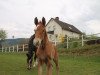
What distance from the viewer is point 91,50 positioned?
35.2 metres

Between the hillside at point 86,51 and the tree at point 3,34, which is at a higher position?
the tree at point 3,34

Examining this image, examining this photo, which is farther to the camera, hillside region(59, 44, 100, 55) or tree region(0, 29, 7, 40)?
tree region(0, 29, 7, 40)

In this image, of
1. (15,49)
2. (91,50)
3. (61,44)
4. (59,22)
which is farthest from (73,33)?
(91,50)

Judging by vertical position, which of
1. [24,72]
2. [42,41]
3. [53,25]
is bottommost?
[24,72]

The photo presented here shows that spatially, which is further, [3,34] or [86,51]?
[3,34]

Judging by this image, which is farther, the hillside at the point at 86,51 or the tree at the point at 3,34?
the tree at the point at 3,34

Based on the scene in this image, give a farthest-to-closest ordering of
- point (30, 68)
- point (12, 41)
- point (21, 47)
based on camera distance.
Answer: point (12, 41), point (21, 47), point (30, 68)

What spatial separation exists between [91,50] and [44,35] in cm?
2392

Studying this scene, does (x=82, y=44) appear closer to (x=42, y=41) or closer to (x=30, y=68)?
(x=30, y=68)

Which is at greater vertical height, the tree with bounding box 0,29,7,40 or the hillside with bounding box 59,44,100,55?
the tree with bounding box 0,29,7,40

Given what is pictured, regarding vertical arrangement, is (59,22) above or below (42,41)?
above

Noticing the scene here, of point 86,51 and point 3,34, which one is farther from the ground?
point 3,34

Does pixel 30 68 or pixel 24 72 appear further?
pixel 30 68

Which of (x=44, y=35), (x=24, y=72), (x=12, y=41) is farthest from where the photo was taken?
(x=12, y=41)
